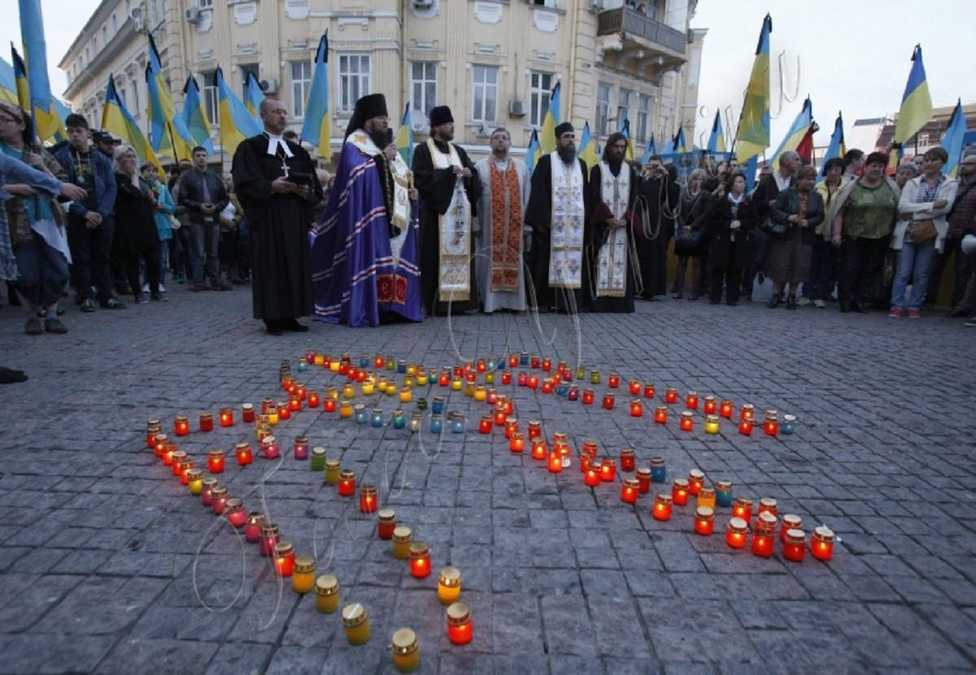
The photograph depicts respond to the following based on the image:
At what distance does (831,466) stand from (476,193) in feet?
21.3

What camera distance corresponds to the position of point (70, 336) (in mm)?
6562

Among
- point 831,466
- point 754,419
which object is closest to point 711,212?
point 754,419

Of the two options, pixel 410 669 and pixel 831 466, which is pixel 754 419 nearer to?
pixel 831 466

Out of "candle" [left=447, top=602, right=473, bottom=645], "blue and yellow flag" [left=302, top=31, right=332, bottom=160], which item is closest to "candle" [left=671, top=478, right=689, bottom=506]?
"candle" [left=447, top=602, right=473, bottom=645]

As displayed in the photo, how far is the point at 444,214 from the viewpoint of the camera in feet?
28.5

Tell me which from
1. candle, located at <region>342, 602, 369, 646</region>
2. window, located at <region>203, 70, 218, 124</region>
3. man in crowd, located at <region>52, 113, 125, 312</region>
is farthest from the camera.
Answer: window, located at <region>203, 70, 218, 124</region>

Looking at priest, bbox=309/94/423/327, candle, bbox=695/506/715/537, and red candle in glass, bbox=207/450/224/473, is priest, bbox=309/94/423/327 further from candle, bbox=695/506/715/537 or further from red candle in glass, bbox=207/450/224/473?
candle, bbox=695/506/715/537

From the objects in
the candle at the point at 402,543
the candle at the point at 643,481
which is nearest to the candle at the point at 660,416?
the candle at the point at 643,481

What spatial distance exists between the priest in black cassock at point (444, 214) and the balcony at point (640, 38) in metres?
19.7

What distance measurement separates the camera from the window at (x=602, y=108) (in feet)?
87.4

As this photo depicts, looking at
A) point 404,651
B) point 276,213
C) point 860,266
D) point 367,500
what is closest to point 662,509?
point 367,500

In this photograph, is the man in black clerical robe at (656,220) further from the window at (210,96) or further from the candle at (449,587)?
the window at (210,96)

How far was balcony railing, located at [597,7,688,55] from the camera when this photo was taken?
81.4 feet

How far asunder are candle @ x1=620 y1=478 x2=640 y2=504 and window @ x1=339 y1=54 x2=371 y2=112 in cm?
2301
